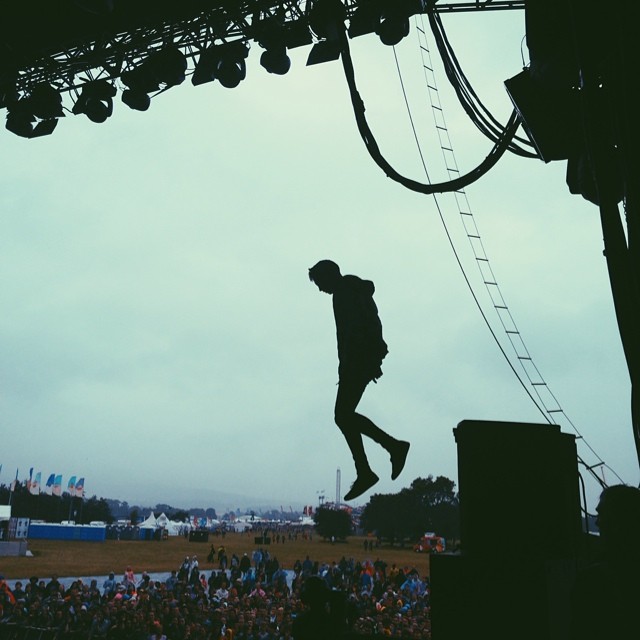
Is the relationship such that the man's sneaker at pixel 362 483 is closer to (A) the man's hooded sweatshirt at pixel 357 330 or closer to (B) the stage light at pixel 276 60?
(A) the man's hooded sweatshirt at pixel 357 330

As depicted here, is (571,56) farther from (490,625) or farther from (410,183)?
(490,625)

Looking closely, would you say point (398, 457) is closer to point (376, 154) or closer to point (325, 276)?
point (325, 276)

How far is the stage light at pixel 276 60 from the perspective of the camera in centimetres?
586

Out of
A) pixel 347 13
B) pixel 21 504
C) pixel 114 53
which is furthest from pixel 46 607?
pixel 21 504

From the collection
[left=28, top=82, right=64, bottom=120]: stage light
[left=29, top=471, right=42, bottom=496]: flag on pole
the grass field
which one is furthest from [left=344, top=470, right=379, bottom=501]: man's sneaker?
[left=29, top=471, right=42, bottom=496]: flag on pole

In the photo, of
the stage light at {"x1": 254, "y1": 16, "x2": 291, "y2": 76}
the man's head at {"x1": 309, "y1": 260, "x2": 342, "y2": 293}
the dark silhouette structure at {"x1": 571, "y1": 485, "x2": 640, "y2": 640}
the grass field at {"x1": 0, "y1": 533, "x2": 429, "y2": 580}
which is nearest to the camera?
the dark silhouette structure at {"x1": 571, "y1": 485, "x2": 640, "y2": 640}

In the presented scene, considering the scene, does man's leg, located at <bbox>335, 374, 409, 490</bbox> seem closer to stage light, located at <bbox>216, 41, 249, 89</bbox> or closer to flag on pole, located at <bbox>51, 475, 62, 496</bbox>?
stage light, located at <bbox>216, 41, 249, 89</bbox>

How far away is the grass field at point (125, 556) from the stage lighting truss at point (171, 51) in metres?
16.4

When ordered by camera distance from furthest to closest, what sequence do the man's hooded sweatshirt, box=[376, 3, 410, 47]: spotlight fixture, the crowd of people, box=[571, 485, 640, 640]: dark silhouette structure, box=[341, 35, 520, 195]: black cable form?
1. the crowd of people
2. box=[376, 3, 410, 47]: spotlight fixture
3. box=[341, 35, 520, 195]: black cable
4. the man's hooded sweatshirt
5. box=[571, 485, 640, 640]: dark silhouette structure

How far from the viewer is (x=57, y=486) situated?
38.4 metres

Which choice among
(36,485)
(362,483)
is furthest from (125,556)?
(362,483)

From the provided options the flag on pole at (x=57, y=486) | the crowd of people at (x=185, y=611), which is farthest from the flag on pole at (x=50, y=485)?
the crowd of people at (x=185, y=611)

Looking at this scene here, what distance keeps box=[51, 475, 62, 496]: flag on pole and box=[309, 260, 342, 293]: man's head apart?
40909 mm

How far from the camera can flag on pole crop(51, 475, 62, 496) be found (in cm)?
→ 3819
